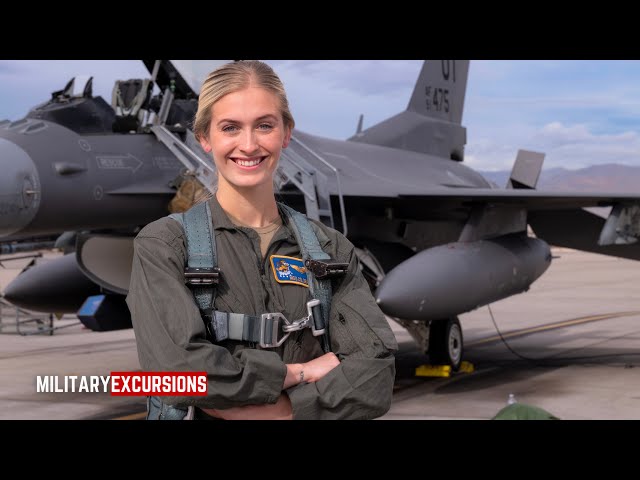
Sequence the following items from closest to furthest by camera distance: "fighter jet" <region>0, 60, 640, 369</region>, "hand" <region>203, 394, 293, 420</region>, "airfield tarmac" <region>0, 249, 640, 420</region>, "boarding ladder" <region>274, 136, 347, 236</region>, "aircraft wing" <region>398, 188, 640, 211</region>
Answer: "hand" <region>203, 394, 293, 420</region> → "fighter jet" <region>0, 60, 640, 369</region> → "airfield tarmac" <region>0, 249, 640, 420</region> → "boarding ladder" <region>274, 136, 347, 236</region> → "aircraft wing" <region>398, 188, 640, 211</region>

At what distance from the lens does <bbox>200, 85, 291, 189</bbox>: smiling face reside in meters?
2.07

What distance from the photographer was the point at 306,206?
9.58 metres

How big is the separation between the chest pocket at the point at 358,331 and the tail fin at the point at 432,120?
12058mm

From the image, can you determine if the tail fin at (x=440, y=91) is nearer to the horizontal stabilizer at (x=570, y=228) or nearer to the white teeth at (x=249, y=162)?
the horizontal stabilizer at (x=570, y=228)

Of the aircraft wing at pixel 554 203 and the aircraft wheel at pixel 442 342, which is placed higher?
the aircraft wing at pixel 554 203

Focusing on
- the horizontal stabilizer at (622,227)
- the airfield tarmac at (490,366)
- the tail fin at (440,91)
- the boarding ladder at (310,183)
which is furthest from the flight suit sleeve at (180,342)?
the tail fin at (440,91)

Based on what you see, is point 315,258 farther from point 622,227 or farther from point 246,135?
point 622,227

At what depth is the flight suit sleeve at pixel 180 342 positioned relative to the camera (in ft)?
6.33

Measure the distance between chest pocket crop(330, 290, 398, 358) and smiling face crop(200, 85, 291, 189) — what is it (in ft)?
1.30

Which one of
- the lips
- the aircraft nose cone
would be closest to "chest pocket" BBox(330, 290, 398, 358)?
the lips

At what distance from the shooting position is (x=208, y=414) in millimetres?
2100

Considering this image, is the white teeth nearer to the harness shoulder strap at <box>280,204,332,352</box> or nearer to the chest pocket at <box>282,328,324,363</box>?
the harness shoulder strap at <box>280,204,332,352</box>
